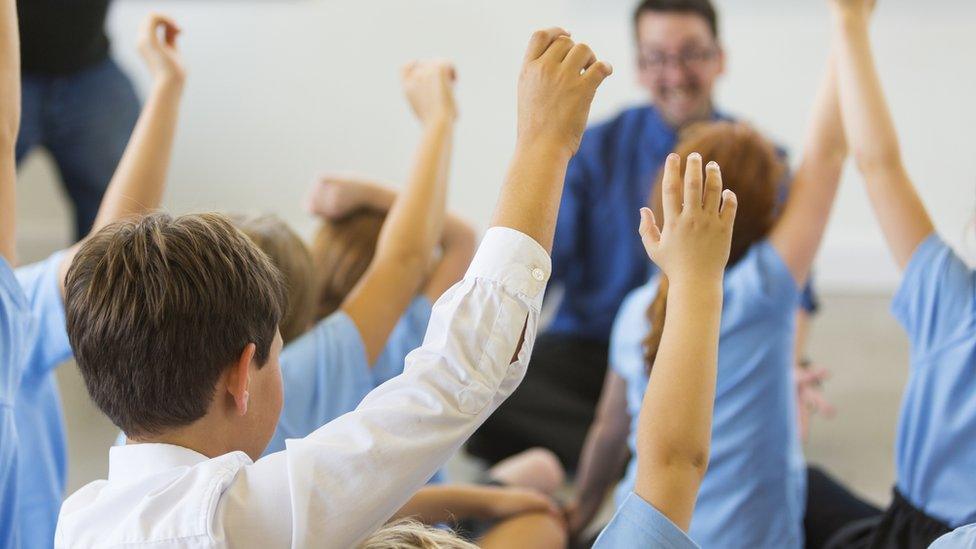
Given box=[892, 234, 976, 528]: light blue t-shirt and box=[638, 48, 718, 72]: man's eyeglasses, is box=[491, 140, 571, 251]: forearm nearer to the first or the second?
box=[892, 234, 976, 528]: light blue t-shirt

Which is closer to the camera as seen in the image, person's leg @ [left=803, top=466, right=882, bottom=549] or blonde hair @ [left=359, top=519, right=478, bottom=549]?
blonde hair @ [left=359, top=519, right=478, bottom=549]

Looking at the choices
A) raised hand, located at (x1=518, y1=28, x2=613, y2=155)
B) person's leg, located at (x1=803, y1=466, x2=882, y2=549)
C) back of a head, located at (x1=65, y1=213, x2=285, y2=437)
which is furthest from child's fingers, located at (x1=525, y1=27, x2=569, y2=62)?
person's leg, located at (x1=803, y1=466, x2=882, y2=549)

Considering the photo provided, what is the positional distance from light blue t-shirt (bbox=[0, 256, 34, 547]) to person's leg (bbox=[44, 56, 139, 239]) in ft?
6.01

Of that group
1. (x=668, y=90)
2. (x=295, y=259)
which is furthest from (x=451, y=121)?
(x=668, y=90)

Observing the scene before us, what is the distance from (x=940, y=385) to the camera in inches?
50.1

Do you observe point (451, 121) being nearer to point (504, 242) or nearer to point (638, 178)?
point (504, 242)

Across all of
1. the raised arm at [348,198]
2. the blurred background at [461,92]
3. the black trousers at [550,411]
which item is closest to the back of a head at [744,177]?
the raised arm at [348,198]

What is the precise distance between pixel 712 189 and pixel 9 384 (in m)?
0.69

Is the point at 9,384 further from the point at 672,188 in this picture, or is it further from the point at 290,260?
the point at 672,188

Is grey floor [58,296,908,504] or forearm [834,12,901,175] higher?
forearm [834,12,901,175]

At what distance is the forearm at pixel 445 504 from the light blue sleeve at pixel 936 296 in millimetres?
570

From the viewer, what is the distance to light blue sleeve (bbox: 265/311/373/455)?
1.30 meters

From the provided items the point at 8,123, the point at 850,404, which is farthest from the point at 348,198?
the point at 850,404

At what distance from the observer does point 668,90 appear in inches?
104
